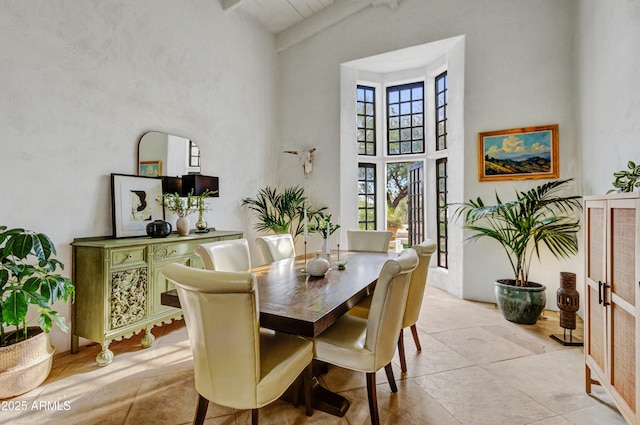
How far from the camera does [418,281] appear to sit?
2.22 m

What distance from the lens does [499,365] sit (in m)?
2.41

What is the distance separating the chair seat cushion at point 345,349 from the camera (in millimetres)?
1625

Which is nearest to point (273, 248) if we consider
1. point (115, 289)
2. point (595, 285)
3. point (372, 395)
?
point (115, 289)

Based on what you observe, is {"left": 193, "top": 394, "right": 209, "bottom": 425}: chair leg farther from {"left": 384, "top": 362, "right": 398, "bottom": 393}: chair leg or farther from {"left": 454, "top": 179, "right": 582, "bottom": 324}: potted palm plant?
{"left": 454, "top": 179, "right": 582, "bottom": 324}: potted palm plant

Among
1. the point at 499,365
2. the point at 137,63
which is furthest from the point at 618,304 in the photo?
the point at 137,63

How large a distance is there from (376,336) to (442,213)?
138 inches

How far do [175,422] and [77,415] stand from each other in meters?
0.64

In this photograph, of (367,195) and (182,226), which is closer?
(182,226)

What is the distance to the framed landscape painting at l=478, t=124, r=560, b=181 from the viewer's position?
354 cm

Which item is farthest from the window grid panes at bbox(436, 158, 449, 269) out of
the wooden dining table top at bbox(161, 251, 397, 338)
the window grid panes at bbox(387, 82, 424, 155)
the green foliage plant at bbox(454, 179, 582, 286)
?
the wooden dining table top at bbox(161, 251, 397, 338)

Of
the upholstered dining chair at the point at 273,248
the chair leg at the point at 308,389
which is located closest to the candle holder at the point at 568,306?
the chair leg at the point at 308,389

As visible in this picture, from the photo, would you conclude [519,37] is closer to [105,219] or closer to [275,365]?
[275,365]

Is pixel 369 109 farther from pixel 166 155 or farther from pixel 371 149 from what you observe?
pixel 166 155

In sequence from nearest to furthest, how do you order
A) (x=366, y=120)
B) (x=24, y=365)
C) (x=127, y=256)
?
(x=24, y=365) < (x=127, y=256) < (x=366, y=120)
